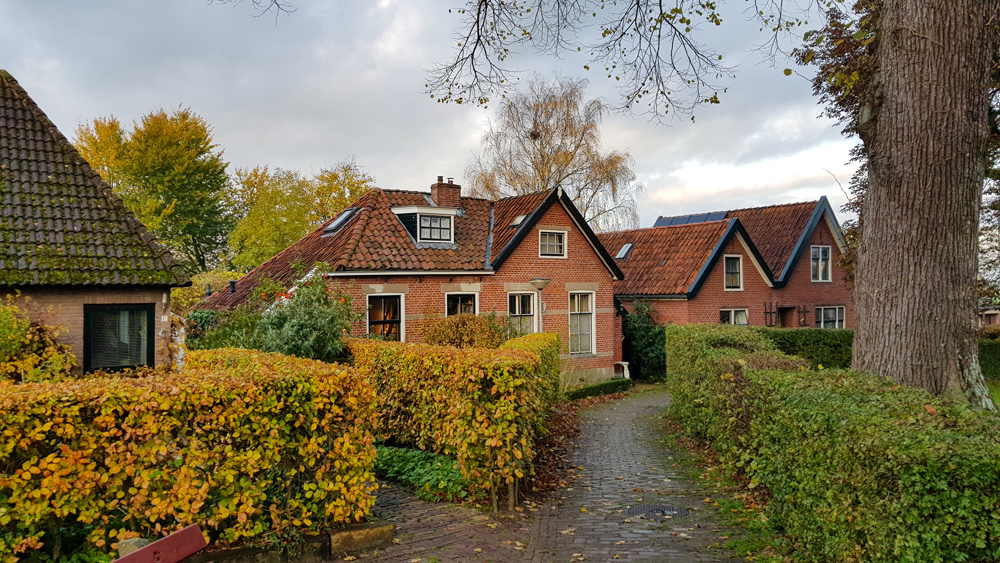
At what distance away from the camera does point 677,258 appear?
27.9 metres

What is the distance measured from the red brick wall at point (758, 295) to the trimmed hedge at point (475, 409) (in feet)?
58.0

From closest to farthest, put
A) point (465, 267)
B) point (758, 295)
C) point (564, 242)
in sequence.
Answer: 1. point (465, 267)
2. point (564, 242)
3. point (758, 295)

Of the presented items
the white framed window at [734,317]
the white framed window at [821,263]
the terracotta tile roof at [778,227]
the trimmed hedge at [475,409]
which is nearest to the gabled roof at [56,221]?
the trimmed hedge at [475,409]

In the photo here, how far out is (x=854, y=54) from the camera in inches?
703

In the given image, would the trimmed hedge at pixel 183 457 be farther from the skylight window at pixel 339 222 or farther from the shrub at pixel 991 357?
the shrub at pixel 991 357

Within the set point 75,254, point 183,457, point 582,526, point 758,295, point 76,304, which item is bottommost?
point 582,526

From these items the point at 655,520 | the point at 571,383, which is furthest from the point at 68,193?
the point at 571,383

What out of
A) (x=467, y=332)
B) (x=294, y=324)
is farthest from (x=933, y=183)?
(x=294, y=324)

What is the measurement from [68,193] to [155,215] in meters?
29.1

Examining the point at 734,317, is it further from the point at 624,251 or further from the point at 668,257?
the point at 624,251

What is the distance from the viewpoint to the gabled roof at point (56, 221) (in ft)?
37.4

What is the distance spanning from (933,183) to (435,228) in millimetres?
15240

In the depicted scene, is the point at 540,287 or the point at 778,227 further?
the point at 778,227

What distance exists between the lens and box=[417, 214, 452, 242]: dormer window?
69.1 feet
